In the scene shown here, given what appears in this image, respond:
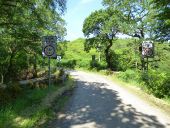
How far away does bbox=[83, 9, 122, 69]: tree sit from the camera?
1715 inches

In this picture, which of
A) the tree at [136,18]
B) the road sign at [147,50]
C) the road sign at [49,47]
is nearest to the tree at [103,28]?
the tree at [136,18]

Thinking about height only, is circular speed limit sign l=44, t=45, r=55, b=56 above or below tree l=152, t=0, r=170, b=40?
below

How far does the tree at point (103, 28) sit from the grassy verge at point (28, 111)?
28.1m

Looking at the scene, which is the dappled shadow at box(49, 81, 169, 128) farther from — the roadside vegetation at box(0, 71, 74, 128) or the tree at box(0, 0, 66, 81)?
the tree at box(0, 0, 66, 81)

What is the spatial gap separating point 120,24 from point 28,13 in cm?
2598

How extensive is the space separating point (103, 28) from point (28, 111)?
35.7 m

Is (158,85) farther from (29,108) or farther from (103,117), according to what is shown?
(29,108)

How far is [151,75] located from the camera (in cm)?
2083

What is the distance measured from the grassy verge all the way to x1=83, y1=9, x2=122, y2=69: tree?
1108 inches

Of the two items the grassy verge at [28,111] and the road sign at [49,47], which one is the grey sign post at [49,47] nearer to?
the road sign at [49,47]

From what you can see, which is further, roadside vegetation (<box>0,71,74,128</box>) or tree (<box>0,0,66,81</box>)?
tree (<box>0,0,66,81</box>)

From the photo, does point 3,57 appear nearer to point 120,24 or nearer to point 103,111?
point 103,111

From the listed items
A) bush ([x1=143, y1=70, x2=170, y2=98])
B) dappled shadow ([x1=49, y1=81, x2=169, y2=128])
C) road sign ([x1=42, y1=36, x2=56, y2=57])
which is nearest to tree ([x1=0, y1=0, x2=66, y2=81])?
road sign ([x1=42, y1=36, x2=56, y2=57])

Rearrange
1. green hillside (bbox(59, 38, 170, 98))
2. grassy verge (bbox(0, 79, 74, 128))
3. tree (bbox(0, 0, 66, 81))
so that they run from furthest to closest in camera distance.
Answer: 1. green hillside (bbox(59, 38, 170, 98))
2. tree (bbox(0, 0, 66, 81))
3. grassy verge (bbox(0, 79, 74, 128))
